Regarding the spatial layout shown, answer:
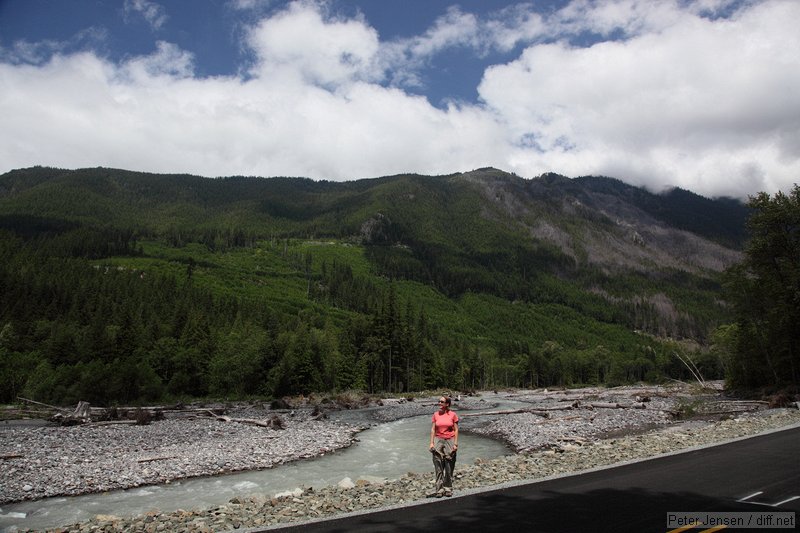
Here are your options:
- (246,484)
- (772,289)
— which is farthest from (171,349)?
(772,289)

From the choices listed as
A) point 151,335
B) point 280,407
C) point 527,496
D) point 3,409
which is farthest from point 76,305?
point 527,496

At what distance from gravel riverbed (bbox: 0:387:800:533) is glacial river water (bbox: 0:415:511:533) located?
1269mm

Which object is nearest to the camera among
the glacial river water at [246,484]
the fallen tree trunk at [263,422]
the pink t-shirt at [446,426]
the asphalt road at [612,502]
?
the asphalt road at [612,502]

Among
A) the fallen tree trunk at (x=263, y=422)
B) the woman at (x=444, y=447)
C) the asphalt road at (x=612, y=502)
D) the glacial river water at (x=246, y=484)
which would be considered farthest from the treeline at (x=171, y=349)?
the asphalt road at (x=612, y=502)

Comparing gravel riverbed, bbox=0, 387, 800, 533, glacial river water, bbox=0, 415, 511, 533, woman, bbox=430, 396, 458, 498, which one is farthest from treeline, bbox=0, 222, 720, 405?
woman, bbox=430, 396, 458, 498

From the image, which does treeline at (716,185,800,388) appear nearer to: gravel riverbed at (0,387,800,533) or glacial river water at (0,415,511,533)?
gravel riverbed at (0,387,800,533)

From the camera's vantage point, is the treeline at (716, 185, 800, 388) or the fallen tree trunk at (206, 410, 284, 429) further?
the treeline at (716, 185, 800, 388)

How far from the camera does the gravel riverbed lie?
41.2ft

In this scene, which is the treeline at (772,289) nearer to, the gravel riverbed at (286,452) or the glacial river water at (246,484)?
the gravel riverbed at (286,452)

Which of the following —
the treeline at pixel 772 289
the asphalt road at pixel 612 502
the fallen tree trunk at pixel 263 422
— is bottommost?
the fallen tree trunk at pixel 263 422

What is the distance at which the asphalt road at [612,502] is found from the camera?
384 inches

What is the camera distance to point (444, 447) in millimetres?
13438

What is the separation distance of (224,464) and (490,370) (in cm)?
12805

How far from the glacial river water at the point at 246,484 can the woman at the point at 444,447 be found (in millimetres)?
8544
